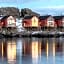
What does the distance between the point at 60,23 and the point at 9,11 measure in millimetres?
40348

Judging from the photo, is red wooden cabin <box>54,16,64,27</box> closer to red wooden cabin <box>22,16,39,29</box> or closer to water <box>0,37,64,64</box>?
red wooden cabin <box>22,16,39,29</box>

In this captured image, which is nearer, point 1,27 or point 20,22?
point 1,27

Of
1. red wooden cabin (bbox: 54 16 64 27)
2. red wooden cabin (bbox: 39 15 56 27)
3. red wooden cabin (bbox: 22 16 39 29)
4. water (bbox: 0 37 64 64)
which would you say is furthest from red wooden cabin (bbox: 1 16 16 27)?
water (bbox: 0 37 64 64)

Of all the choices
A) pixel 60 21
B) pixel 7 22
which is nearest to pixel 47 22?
pixel 60 21

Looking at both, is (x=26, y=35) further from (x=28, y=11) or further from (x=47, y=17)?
(x=28, y=11)

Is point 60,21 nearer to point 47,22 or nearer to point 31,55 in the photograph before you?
point 47,22

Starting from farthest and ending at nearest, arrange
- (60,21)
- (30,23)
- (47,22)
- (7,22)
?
1. (60,21)
2. (47,22)
3. (30,23)
4. (7,22)

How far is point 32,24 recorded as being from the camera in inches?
3738

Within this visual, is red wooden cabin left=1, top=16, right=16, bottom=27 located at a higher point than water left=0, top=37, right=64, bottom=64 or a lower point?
higher

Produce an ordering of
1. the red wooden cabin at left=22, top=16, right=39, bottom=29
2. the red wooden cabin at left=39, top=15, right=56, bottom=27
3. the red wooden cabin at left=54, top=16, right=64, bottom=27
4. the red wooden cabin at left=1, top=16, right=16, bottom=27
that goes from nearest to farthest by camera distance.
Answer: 1. the red wooden cabin at left=1, top=16, right=16, bottom=27
2. the red wooden cabin at left=22, top=16, right=39, bottom=29
3. the red wooden cabin at left=39, top=15, right=56, bottom=27
4. the red wooden cabin at left=54, top=16, right=64, bottom=27

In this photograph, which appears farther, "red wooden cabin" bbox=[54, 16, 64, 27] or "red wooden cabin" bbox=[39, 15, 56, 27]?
"red wooden cabin" bbox=[54, 16, 64, 27]

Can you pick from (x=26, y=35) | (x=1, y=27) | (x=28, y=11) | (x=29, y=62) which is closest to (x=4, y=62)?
(x=29, y=62)

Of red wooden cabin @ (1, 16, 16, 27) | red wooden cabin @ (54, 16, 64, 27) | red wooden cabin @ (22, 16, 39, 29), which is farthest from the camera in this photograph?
red wooden cabin @ (54, 16, 64, 27)

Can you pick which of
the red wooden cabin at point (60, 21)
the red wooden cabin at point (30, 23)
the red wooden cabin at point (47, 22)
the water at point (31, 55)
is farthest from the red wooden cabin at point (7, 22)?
the water at point (31, 55)
